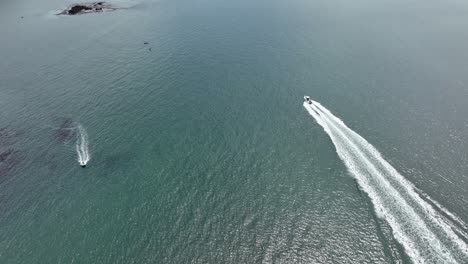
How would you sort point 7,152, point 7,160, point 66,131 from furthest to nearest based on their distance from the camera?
point 66,131 → point 7,152 → point 7,160

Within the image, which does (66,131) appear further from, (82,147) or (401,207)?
(401,207)

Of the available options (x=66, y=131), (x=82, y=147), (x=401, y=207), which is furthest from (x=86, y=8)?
(x=401, y=207)

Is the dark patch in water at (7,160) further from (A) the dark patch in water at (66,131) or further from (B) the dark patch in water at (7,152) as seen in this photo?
(A) the dark patch in water at (66,131)

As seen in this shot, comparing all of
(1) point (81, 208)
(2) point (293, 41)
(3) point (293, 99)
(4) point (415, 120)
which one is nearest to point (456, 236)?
(4) point (415, 120)

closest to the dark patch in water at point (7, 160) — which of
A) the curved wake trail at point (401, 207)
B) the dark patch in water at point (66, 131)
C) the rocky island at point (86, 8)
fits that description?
the dark patch in water at point (66, 131)

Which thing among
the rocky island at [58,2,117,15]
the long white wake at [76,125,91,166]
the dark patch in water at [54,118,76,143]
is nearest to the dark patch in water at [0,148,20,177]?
the dark patch in water at [54,118,76,143]
